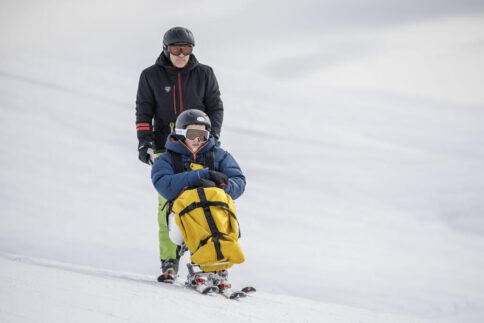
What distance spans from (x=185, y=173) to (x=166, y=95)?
100 centimetres

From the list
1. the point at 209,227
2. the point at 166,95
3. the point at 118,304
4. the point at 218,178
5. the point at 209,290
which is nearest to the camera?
the point at 118,304

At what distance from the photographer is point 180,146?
13.5 feet

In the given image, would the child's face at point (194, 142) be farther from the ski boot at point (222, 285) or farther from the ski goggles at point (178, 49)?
the ski boot at point (222, 285)

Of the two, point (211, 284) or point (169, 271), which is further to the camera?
point (169, 271)

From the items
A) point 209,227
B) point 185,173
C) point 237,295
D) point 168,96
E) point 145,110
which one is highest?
point 168,96

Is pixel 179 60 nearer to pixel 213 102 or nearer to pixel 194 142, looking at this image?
pixel 213 102

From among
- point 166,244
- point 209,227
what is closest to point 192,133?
point 209,227

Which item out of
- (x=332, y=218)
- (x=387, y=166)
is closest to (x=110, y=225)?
(x=332, y=218)

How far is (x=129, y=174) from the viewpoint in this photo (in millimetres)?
10594

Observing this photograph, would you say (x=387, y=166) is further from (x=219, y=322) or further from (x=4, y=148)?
(x=219, y=322)

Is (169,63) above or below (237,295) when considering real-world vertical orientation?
above

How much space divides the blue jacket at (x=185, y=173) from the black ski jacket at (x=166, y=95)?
0.42m

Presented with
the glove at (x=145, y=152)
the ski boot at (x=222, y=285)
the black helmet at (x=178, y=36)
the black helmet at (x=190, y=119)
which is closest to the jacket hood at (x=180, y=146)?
the black helmet at (x=190, y=119)

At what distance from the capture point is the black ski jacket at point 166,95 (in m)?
4.60
